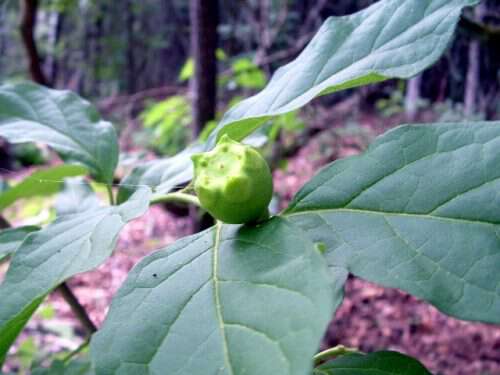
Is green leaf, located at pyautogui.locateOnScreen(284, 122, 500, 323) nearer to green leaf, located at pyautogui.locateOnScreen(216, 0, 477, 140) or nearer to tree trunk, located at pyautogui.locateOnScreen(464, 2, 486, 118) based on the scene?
green leaf, located at pyautogui.locateOnScreen(216, 0, 477, 140)

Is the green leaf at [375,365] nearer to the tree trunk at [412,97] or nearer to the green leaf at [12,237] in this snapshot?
the green leaf at [12,237]

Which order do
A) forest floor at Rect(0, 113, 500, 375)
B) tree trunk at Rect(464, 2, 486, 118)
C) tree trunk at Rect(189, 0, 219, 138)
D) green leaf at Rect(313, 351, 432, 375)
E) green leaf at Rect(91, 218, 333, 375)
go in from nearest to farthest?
green leaf at Rect(91, 218, 333, 375)
green leaf at Rect(313, 351, 432, 375)
tree trunk at Rect(189, 0, 219, 138)
forest floor at Rect(0, 113, 500, 375)
tree trunk at Rect(464, 2, 486, 118)

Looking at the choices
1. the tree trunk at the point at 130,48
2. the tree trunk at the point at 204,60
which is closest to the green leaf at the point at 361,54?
the tree trunk at the point at 204,60

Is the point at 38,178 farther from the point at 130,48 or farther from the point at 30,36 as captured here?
the point at 130,48

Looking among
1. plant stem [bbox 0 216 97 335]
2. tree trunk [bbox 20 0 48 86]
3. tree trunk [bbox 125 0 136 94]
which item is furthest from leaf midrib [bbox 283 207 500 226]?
tree trunk [bbox 125 0 136 94]

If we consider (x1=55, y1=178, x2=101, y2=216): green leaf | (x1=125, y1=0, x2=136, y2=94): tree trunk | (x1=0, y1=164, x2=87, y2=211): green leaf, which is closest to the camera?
(x1=0, y1=164, x2=87, y2=211): green leaf

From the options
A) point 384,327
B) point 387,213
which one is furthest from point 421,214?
point 384,327
